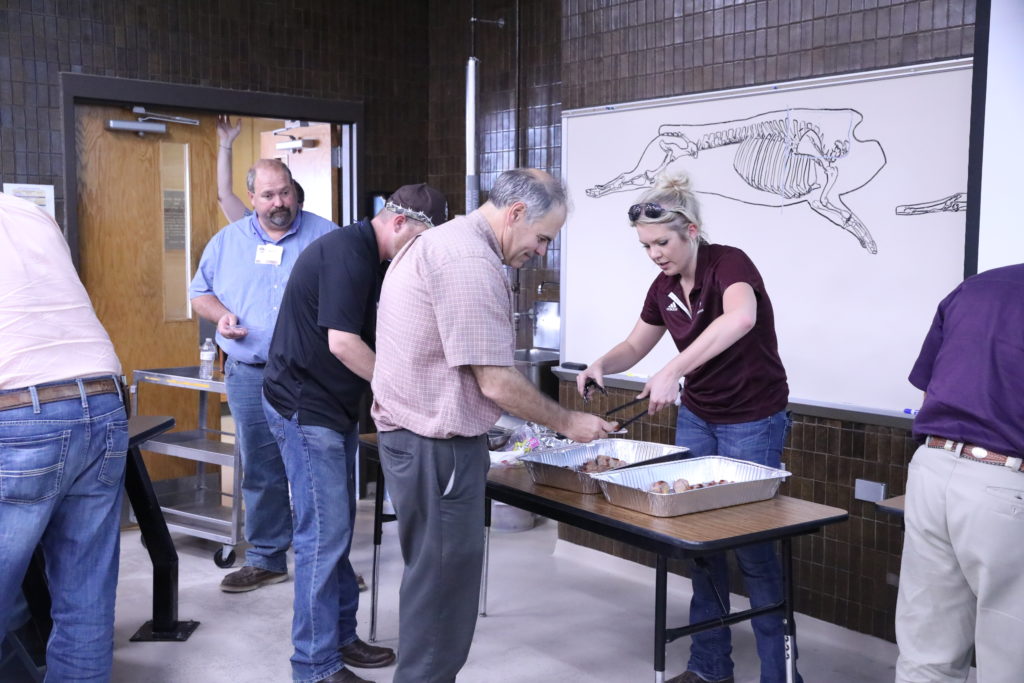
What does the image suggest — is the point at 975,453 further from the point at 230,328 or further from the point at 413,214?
the point at 230,328

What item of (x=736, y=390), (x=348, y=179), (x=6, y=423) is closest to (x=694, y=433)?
(x=736, y=390)

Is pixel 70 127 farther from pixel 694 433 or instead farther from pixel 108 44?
pixel 694 433

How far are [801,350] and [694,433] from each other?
816 mm

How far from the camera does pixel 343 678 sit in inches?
120

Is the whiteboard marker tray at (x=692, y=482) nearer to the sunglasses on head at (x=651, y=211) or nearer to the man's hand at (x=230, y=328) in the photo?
the sunglasses on head at (x=651, y=211)

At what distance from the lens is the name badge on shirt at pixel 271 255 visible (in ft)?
13.7

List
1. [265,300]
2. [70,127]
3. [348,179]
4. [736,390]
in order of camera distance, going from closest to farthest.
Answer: [736,390] < [265,300] < [70,127] < [348,179]

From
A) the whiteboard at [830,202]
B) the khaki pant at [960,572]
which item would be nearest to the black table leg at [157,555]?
the whiteboard at [830,202]

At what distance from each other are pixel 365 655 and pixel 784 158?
234 centimetres

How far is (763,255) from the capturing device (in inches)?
147

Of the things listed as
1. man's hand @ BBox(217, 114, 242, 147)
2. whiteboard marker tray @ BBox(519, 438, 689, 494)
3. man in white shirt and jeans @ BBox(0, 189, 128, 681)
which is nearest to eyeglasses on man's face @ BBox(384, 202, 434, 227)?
whiteboard marker tray @ BBox(519, 438, 689, 494)

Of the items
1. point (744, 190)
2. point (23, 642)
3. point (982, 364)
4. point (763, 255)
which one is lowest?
point (23, 642)

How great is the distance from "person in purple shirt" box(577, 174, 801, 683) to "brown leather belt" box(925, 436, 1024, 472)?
2.11ft

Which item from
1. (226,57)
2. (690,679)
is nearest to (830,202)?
(690,679)
